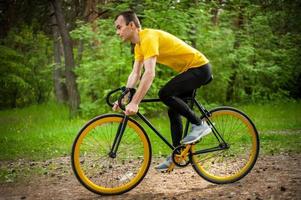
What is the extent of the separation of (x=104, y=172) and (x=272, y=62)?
40.3 ft

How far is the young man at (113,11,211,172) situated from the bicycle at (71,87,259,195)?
0.55ft

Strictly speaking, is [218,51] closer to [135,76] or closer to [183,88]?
[135,76]

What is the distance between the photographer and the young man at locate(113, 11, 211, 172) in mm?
4852

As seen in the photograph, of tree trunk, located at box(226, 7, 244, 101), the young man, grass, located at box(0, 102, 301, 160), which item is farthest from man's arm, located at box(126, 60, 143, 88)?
tree trunk, located at box(226, 7, 244, 101)

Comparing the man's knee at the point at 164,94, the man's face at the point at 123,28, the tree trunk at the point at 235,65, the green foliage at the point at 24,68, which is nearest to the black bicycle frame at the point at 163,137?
the man's knee at the point at 164,94

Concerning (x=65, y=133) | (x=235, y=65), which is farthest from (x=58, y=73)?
(x=65, y=133)

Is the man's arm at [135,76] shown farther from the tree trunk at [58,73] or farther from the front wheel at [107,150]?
the tree trunk at [58,73]

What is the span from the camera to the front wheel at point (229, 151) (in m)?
5.46

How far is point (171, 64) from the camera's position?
522 centimetres

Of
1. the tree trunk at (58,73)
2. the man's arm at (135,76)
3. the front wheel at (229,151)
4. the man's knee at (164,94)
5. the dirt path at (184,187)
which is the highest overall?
the man's arm at (135,76)

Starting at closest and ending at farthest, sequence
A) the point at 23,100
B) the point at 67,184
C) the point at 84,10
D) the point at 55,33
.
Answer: the point at 67,184
the point at 84,10
the point at 55,33
the point at 23,100

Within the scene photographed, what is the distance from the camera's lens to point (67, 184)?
5812 mm

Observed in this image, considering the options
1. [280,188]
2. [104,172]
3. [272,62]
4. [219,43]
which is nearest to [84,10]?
[219,43]

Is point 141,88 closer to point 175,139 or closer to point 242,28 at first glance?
point 175,139
